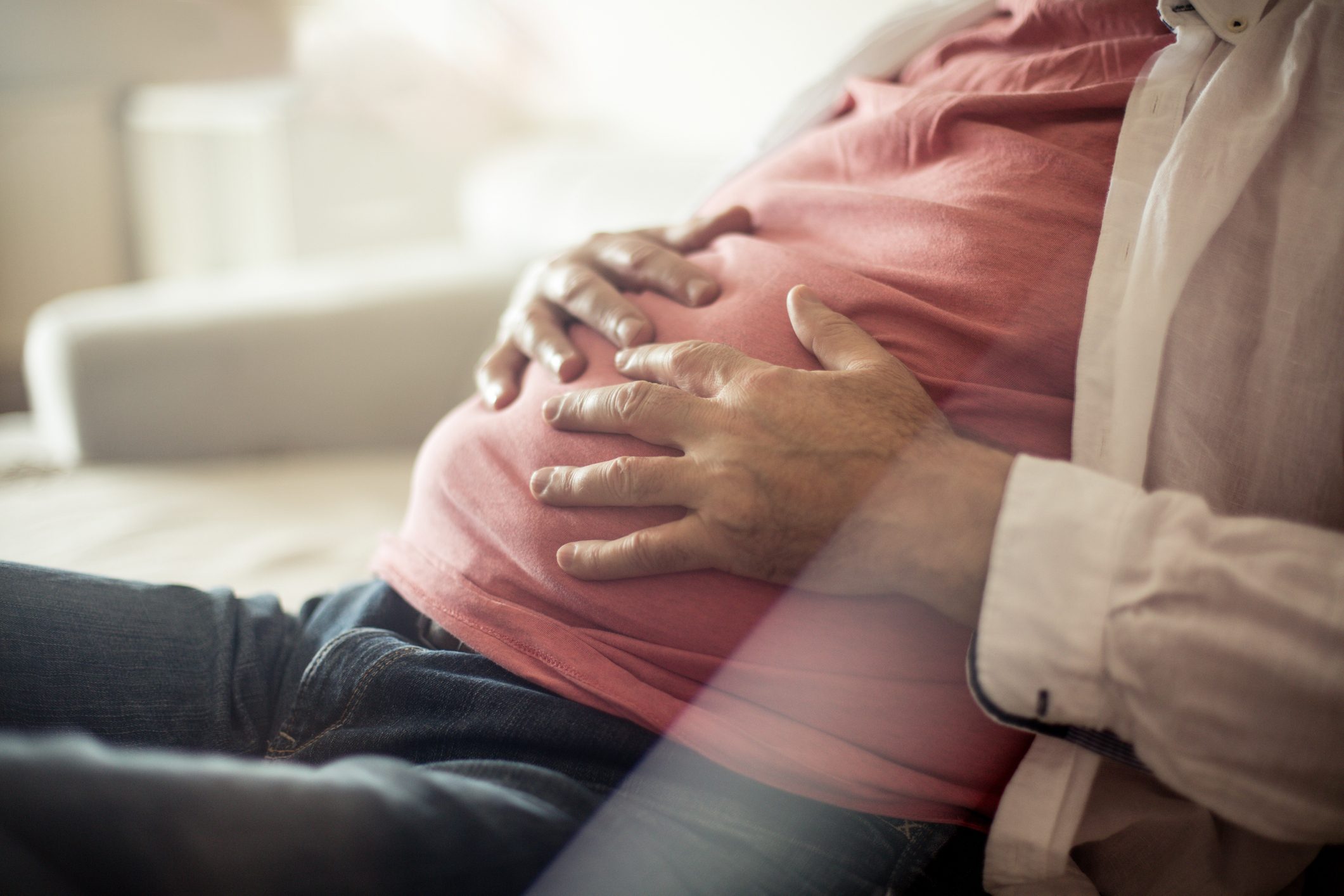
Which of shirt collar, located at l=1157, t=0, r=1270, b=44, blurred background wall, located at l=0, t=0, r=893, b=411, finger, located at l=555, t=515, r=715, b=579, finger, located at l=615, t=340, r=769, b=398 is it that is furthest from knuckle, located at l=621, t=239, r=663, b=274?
blurred background wall, located at l=0, t=0, r=893, b=411

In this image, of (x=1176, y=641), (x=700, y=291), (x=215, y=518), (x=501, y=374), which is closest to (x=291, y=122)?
(x=215, y=518)

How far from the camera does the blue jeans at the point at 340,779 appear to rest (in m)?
0.33

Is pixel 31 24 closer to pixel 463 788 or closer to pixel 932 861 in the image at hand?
pixel 463 788

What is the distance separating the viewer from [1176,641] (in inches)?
16.8

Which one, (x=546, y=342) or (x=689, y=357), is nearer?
(x=689, y=357)

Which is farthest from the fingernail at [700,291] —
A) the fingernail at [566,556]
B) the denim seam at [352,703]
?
the denim seam at [352,703]

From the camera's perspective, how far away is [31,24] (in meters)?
1.95

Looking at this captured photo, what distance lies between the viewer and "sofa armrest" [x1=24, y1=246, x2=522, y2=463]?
1.03 m

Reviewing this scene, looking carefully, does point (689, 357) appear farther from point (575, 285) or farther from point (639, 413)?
point (575, 285)

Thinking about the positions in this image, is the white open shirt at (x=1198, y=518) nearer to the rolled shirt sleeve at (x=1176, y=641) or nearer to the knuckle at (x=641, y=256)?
the rolled shirt sleeve at (x=1176, y=641)

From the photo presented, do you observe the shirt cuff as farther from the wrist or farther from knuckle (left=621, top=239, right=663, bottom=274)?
knuckle (left=621, top=239, right=663, bottom=274)

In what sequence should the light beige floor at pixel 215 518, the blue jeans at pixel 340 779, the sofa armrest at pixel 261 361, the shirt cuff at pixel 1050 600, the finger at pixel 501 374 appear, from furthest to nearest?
1. the sofa armrest at pixel 261 361
2. the light beige floor at pixel 215 518
3. the finger at pixel 501 374
4. the shirt cuff at pixel 1050 600
5. the blue jeans at pixel 340 779

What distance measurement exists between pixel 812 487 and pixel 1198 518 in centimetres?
20

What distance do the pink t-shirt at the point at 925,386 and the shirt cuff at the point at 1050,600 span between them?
0.17ft
